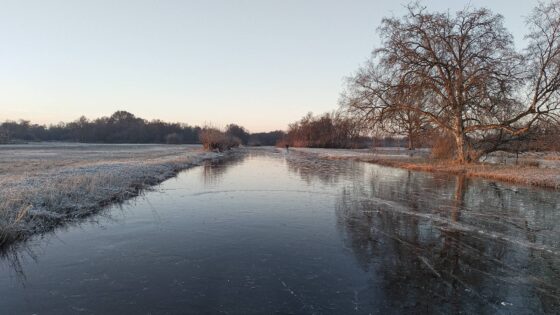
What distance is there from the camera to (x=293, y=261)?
21.1 feet

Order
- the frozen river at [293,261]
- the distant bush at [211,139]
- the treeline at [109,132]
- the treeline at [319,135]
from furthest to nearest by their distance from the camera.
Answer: the treeline at [109,132], the treeline at [319,135], the distant bush at [211,139], the frozen river at [293,261]

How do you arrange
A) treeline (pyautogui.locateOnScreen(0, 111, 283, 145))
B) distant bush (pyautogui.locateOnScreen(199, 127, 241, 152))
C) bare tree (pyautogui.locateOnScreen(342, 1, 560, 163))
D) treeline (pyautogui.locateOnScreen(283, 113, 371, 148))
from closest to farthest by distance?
1. bare tree (pyautogui.locateOnScreen(342, 1, 560, 163))
2. distant bush (pyautogui.locateOnScreen(199, 127, 241, 152))
3. treeline (pyautogui.locateOnScreen(283, 113, 371, 148))
4. treeline (pyautogui.locateOnScreen(0, 111, 283, 145))

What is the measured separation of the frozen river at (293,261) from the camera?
4820 mm

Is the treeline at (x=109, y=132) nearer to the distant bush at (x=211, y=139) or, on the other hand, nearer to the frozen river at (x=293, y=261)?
the distant bush at (x=211, y=139)

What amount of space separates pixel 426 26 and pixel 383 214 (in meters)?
17.2

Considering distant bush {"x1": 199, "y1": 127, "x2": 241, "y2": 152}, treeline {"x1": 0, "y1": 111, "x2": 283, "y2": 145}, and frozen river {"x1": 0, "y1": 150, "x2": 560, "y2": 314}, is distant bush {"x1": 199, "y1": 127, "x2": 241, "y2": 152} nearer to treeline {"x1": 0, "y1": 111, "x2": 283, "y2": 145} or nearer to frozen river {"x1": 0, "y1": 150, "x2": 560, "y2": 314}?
frozen river {"x1": 0, "y1": 150, "x2": 560, "y2": 314}

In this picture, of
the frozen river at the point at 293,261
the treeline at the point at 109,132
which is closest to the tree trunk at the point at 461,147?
the frozen river at the point at 293,261

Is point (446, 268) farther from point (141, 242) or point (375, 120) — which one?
point (375, 120)

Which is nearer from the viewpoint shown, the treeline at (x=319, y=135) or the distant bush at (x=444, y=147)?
the distant bush at (x=444, y=147)

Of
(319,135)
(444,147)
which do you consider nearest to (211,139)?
(444,147)

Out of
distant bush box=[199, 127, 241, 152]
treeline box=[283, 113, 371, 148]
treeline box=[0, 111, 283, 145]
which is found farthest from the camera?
treeline box=[0, 111, 283, 145]

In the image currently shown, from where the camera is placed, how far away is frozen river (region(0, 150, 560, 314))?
482cm

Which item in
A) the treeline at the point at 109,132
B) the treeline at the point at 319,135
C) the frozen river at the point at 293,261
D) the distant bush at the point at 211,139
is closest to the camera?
the frozen river at the point at 293,261

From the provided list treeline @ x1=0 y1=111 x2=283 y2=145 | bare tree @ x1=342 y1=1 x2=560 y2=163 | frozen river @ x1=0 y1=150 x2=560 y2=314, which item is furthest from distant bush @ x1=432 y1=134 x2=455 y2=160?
treeline @ x1=0 y1=111 x2=283 y2=145
